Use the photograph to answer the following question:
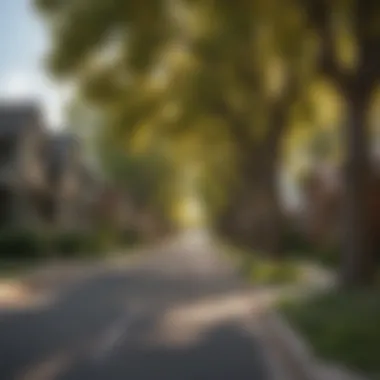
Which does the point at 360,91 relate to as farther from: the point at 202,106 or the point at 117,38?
the point at 202,106

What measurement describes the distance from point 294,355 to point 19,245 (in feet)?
50.3

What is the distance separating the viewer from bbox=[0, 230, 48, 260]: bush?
23.4m

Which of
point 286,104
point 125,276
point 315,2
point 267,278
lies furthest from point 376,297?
point 286,104

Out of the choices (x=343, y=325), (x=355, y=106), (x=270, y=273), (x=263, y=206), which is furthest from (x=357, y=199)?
(x=263, y=206)

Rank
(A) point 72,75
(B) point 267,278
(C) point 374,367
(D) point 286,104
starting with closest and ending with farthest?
(C) point 374,367 < (A) point 72,75 < (B) point 267,278 < (D) point 286,104

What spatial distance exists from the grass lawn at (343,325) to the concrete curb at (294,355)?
0.15 metres

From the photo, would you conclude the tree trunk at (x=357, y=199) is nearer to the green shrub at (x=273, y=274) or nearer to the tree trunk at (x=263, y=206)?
the green shrub at (x=273, y=274)

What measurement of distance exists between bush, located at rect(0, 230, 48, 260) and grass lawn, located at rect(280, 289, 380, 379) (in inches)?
416

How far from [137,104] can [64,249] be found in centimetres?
591

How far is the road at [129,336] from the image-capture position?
8.48 metres

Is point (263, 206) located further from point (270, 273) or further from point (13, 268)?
point (13, 268)

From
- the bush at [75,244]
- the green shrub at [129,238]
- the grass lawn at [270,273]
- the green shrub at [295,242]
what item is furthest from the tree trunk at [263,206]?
the green shrub at [129,238]

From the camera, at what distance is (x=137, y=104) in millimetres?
24328

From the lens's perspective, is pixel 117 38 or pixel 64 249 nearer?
pixel 117 38
